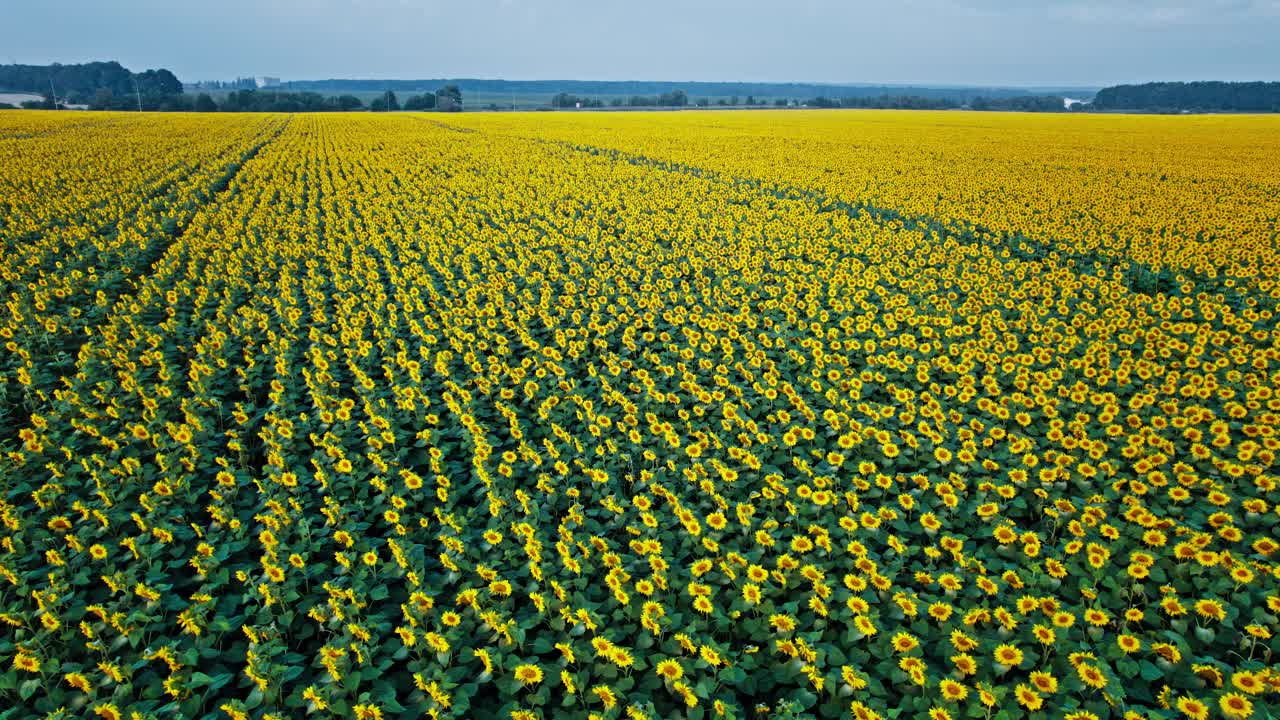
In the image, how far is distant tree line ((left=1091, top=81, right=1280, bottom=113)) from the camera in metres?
88.4

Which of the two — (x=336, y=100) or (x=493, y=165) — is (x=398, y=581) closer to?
(x=493, y=165)

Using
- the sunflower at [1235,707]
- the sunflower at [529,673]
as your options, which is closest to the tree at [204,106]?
the sunflower at [529,673]

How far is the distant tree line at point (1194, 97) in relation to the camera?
290 ft

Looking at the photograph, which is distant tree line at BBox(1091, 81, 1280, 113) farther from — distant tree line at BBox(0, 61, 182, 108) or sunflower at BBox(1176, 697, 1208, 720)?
distant tree line at BBox(0, 61, 182, 108)

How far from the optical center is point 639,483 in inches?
201

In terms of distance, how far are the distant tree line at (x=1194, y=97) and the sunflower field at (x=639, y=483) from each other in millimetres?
108168

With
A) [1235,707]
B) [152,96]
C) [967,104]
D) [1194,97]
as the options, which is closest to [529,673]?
[1235,707]

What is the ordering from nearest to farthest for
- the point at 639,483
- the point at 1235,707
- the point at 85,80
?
the point at 1235,707, the point at 639,483, the point at 85,80

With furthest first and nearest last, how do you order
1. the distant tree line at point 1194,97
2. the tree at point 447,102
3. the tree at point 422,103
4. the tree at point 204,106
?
the tree at point 447,102 → the tree at point 422,103 → the distant tree line at point 1194,97 → the tree at point 204,106

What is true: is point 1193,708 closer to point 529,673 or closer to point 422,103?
point 529,673

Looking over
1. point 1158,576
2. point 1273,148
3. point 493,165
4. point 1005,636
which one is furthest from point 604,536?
point 1273,148

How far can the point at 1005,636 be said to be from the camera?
3613mm

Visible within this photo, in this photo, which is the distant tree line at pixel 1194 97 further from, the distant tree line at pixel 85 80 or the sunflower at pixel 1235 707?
the distant tree line at pixel 85 80

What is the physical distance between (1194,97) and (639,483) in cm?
12602
